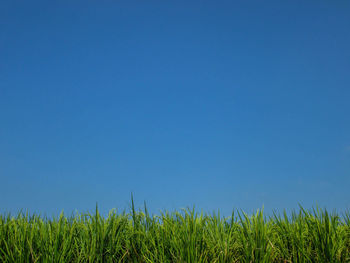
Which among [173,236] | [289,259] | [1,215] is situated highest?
[1,215]

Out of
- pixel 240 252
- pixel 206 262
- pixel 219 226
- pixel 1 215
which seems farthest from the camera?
pixel 1 215

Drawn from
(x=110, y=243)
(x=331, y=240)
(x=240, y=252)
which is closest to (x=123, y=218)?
(x=110, y=243)

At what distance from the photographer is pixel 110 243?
4.26 metres

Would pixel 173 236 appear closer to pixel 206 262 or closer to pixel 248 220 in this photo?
pixel 206 262

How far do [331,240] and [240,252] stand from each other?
1.10 m

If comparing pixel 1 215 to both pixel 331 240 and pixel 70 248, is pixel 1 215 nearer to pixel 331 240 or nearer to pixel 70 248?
pixel 70 248

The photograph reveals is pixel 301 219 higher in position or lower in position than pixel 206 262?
higher

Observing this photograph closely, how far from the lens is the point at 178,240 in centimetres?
408

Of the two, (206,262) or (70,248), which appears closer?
(206,262)

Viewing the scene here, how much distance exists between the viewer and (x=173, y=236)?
4.16 m

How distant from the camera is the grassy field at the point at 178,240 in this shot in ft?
13.4

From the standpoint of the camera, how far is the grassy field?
4.07 meters

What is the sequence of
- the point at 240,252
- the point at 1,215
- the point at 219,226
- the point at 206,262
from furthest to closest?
the point at 1,215
the point at 219,226
the point at 240,252
the point at 206,262

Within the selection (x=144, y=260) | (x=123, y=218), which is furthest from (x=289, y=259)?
(x=123, y=218)
